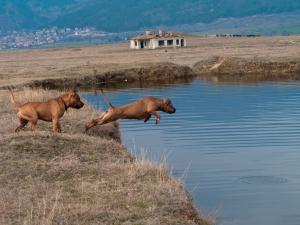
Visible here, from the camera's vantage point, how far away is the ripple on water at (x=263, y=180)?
1971cm

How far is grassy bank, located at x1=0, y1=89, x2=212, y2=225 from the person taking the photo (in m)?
12.2

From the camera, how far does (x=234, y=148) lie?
25.5 m

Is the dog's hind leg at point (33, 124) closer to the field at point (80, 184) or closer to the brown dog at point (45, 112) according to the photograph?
the brown dog at point (45, 112)

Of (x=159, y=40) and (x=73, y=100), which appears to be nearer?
(x=73, y=100)

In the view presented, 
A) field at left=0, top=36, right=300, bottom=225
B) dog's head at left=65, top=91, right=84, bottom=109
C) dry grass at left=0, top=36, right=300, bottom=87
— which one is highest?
dog's head at left=65, top=91, right=84, bottom=109

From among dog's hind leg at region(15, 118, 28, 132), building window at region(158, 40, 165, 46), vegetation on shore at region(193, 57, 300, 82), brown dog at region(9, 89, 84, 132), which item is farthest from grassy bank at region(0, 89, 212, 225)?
building window at region(158, 40, 165, 46)

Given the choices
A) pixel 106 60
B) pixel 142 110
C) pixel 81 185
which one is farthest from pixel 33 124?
pixel 106 60

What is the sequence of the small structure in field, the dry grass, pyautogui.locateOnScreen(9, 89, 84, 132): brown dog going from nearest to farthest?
pyautogui.locateOnScreen(9, 89, 84, 132): brown dog → the dry grass → the small structure in field

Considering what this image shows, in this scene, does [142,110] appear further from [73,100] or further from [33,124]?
[33,124]

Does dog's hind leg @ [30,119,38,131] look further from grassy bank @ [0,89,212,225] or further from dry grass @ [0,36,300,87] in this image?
dry grass @ [0,36,300,87]

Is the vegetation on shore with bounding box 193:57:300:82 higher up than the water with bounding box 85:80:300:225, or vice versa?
the water with bounding box 85:80:300:225

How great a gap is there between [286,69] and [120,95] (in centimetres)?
2453

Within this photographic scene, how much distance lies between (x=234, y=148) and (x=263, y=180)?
5.51 m

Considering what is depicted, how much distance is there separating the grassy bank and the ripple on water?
369cm
